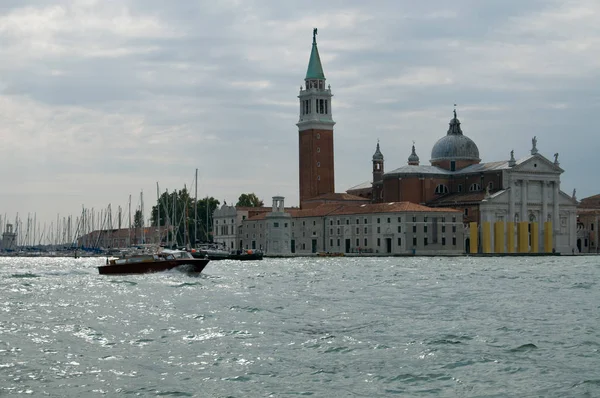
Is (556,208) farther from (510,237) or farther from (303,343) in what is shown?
(303,343)

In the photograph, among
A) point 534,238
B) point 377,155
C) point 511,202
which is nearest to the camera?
point 511,202

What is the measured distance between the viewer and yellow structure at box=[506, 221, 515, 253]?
10312 centimetres

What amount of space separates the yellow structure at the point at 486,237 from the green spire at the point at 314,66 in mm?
25780

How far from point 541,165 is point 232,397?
309 feet

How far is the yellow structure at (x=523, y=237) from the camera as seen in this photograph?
10319 centimetres

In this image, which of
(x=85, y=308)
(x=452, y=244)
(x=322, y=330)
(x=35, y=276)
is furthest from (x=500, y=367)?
(x=452, y=244)

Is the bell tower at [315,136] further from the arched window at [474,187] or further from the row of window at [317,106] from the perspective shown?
the arched window at [474,187]

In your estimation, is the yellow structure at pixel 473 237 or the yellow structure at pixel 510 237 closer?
the yellow structure at pixel 473 237

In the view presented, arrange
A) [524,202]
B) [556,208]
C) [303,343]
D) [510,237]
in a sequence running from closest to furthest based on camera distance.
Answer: [303,343]
[510,237]
[524,202]
[556,208]

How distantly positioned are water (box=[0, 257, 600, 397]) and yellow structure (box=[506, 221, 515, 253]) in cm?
6688

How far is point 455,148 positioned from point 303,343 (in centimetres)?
9558

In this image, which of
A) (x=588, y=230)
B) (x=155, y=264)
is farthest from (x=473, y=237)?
(x=155, y=264)

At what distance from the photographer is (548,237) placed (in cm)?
10531

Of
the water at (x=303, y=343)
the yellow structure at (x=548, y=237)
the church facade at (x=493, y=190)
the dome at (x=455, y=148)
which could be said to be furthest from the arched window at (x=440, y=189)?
the water at (x=303, y=343)
